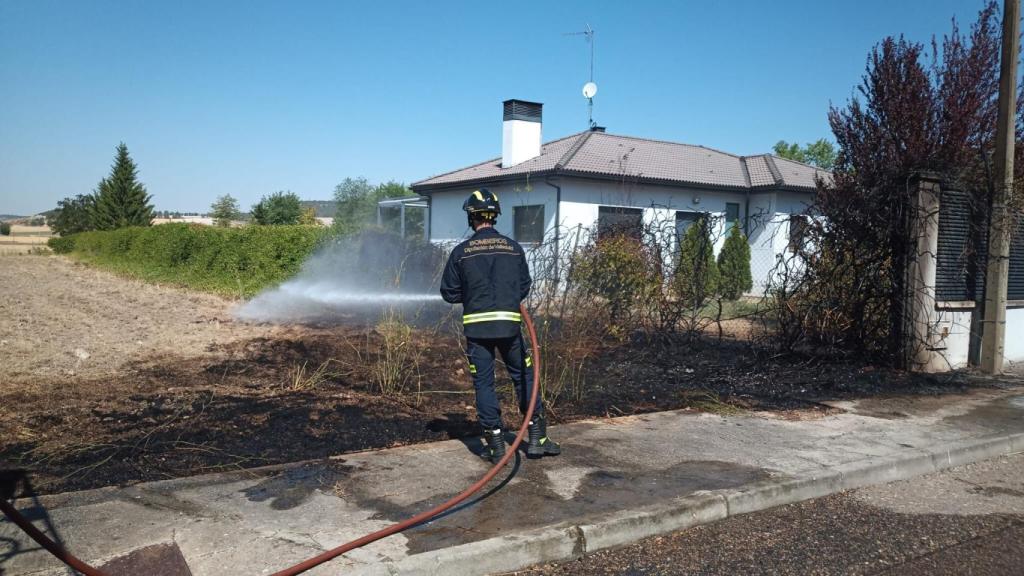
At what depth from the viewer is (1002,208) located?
9.56 meters

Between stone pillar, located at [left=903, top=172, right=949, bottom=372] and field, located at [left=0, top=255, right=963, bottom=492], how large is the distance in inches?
20.5

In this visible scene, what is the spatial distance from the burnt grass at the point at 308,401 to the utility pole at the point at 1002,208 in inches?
33.0

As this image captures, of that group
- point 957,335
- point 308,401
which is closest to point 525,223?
point 957,335

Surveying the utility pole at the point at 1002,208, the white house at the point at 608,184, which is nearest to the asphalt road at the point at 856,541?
the utility pole at the point at 1002,208

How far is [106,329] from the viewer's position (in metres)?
11.3

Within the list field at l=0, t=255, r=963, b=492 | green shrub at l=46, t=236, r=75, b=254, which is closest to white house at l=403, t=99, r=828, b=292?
field at l=0, t=255, r=963, b=492

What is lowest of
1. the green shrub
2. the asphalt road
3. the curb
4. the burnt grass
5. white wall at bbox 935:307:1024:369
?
the asphalt road

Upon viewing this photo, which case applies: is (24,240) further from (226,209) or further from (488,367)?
(488,367)

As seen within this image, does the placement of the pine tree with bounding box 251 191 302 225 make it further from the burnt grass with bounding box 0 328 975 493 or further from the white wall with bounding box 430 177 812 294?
the burnt grass with bounding box 0 328 975 493

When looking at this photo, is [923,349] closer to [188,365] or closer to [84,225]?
[188,365]

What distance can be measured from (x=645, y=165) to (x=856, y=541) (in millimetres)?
19336

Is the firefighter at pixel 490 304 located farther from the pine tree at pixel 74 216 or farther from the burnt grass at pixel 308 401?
the pine tree at pixel 74 216

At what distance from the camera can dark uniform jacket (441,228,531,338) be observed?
211 inches

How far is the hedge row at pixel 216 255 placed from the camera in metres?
19.8
